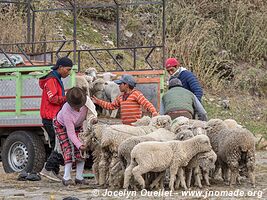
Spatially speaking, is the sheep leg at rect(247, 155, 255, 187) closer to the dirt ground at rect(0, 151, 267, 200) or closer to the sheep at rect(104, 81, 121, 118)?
the dirt ground at rect(0, 151, 267, 200)

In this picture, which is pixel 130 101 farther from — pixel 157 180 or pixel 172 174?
pixel 172 174

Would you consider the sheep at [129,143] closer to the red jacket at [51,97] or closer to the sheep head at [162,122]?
the sheep head at [162,122]

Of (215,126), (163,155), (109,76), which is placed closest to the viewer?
(163,155)

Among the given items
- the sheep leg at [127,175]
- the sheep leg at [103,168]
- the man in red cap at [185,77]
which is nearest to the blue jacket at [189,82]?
the man in red cap at [185,77]

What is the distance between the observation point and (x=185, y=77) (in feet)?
43.5

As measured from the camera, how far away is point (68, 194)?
1072cm

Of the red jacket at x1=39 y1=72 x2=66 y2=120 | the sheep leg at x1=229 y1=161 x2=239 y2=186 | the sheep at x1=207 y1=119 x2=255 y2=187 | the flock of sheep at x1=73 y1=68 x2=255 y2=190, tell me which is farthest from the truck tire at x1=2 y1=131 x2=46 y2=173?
the sheep leg at x1=229 y1=161 x2=239 y2=186

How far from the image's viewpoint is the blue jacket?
13.2m

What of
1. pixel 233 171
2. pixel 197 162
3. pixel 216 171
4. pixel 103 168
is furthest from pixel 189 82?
pixel 103 168

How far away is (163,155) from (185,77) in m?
2.90

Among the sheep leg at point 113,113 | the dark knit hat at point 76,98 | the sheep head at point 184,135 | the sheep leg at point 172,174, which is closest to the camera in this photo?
the sheep leg at point 172,174

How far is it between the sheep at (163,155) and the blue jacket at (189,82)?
233cm

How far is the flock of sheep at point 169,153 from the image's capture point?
10.6m

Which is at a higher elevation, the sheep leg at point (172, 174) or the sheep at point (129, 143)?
the sheep at point (129, 143)
